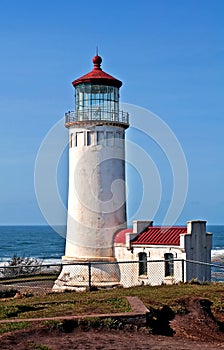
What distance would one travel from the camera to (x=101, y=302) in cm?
1314

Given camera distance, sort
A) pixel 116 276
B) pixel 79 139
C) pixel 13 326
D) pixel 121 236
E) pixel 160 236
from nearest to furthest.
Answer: pixel 13 326 < pixel 160 236 < pixel 116 276 < pixel 121 236 < pixel 79 139

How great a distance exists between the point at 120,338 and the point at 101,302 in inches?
115

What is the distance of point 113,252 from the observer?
2375 centimetres

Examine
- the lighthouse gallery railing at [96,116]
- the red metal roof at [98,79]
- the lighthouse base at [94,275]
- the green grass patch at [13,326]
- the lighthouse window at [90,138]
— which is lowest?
the green grass patch at [13,326]

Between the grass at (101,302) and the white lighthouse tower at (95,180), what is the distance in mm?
7441

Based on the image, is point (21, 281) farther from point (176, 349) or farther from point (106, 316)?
point (176, 349)

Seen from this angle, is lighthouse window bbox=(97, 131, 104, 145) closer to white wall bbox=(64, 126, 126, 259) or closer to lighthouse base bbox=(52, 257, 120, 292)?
white wall bbox=(64, 126, 126, 259)

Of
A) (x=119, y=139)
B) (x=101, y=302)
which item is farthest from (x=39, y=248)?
(x=101, y=302)

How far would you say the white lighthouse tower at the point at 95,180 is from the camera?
23578mm

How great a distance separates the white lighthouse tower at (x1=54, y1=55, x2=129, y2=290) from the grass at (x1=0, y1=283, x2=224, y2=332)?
7.44m

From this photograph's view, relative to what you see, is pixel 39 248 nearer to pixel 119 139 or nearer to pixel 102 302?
pixel 119 139

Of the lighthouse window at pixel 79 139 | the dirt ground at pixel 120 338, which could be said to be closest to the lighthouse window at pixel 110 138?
the lighthouse window at pixel 79 139

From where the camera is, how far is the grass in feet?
39.2

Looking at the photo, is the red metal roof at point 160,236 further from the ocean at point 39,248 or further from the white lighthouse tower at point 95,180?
the ocean at point 39,248
